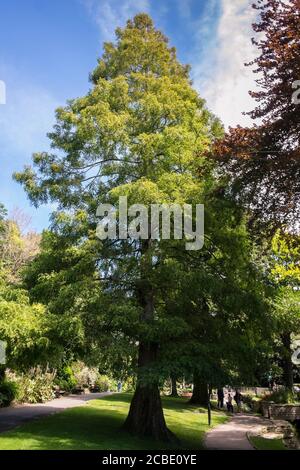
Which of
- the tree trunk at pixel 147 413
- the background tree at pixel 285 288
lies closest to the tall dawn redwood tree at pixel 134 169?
the tree trunk at pixel 147 413

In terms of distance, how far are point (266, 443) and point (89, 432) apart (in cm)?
633

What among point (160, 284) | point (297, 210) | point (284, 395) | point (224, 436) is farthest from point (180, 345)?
point (284, 395)

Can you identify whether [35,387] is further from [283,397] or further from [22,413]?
[283,397]

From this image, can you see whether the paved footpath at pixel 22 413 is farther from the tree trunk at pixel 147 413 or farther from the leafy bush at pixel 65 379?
the leafy bush at pixel 65 379

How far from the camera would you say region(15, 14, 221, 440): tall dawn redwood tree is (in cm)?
1332

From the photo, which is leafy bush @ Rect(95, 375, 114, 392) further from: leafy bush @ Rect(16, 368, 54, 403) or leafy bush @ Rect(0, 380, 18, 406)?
leafy bush @ Rect(0, 380, 18, 406)

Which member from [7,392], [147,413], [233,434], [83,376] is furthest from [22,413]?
[83,376]

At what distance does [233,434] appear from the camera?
17.8 metres

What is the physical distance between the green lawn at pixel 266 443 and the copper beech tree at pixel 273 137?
7.52 meters

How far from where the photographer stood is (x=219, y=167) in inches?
532

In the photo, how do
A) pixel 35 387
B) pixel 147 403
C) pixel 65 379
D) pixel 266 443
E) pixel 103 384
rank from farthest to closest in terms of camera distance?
pixel 103 384 → pixel 65 379 → pixel 35 387 → pixel 266 443 → pixel 147 403

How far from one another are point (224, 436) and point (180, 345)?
A: 696cm

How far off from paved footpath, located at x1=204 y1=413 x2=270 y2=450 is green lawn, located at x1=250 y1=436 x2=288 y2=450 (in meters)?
0.25

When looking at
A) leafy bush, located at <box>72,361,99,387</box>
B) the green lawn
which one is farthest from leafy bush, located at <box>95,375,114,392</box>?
the green lawn
